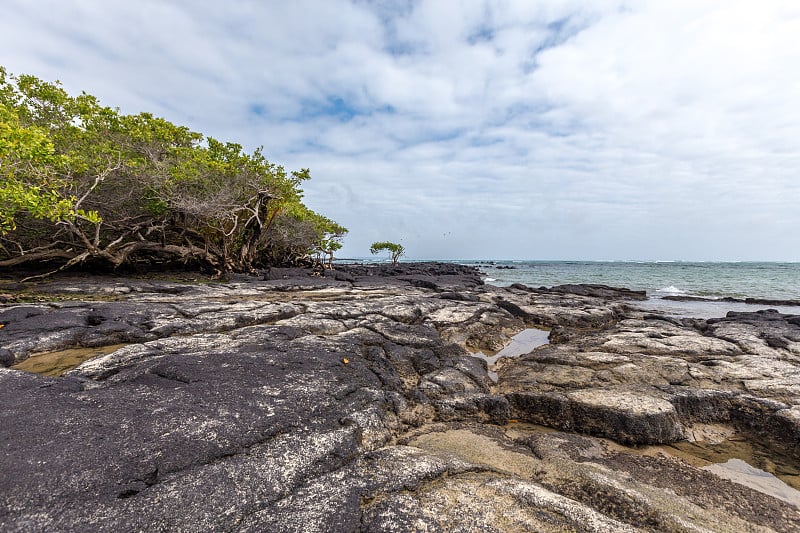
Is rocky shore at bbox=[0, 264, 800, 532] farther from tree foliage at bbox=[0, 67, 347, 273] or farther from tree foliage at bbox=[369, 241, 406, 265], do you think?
tree foliage at bbox=[369, 241, 406, 265]

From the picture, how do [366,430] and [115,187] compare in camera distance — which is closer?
[366,430]

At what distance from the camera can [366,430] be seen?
3955 mm

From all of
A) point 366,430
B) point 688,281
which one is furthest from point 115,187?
point 688,281

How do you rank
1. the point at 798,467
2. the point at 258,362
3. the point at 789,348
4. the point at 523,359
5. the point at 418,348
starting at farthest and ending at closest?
the point at 789,348, the point at 523,359, the point at 418,348, the point at 258,362, the point at 798,467

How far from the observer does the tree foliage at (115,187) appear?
10562 millimetres

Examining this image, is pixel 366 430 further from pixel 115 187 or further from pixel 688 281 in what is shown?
pixel 688 281

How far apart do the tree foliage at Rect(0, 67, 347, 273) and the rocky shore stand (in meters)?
4.65

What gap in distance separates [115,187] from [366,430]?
2088cm

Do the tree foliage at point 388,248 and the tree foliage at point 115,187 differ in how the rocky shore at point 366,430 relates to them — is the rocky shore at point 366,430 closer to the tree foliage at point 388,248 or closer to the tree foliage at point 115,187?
the tree foliage at point 115,187

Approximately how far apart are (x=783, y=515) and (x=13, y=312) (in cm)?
1342

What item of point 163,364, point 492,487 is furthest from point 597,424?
point 163,364

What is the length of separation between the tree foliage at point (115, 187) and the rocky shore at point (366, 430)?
15.2ft

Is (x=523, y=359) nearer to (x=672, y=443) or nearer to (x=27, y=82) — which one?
(x=672, y=443)

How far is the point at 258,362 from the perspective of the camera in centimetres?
536
